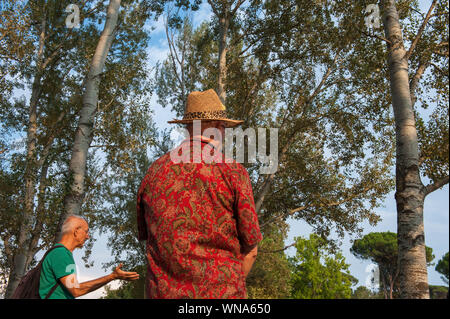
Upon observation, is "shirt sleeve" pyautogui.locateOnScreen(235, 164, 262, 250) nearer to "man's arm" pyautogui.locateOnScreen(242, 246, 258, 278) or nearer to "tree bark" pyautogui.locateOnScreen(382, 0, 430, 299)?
"man's arm" pyautogui.locateOnScreen(242, 246, 258, 278)

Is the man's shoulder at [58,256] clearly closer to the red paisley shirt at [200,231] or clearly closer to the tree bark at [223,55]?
the red paisley shirt at [200,231]

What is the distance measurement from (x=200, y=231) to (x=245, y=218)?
0.33 m

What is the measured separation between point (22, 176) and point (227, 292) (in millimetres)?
13513

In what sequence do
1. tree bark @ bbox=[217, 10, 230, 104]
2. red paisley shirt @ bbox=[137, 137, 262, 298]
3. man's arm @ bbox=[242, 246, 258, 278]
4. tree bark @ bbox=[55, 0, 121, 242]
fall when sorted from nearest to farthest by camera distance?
red paisley shirt @ bbox=[137, 137, 262, 298] → man's arm @ bbox=[242, 246, 258, 278] → tree bark @ bbox=[55, 0, 121, 242] → tree bark @ bbox=[217, 10, 230, 104]

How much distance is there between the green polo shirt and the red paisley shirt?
121 centimetres

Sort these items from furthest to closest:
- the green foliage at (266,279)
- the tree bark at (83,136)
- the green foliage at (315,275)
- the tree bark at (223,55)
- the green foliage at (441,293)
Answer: the green foliage at (315,275) < the green foliage at (266,279) < the tree bark at (223,55) < the tree bark at (83,136) < the green foliage at (441,293)

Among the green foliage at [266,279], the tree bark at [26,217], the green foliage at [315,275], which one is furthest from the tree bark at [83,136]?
the green foliage at [315,275]

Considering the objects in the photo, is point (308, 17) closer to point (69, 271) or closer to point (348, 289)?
point (69, 271)

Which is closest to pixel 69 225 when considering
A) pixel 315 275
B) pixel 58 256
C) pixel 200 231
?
pixel 58 256

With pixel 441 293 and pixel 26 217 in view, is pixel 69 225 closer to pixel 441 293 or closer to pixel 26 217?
pixel 26 217

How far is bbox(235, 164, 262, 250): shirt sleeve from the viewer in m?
3.04

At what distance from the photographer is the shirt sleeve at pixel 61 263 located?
3.99 metres

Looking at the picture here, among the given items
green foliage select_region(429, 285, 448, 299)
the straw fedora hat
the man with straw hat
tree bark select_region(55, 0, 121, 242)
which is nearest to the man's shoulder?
the man with straw hat

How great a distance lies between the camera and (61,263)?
4.02 meters
